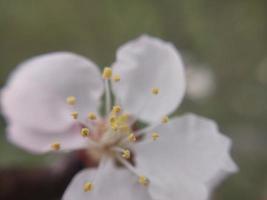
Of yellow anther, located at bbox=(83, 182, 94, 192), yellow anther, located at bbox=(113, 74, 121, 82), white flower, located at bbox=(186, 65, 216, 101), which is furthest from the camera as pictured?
white flower, located at bbox=(186, 65, 216, 101)

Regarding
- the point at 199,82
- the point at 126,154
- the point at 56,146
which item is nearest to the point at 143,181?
the point at 126,154

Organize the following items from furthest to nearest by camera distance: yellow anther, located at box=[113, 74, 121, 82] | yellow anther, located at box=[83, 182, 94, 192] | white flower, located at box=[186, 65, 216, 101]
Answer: white flower, located at box=[186, 65, 216, 101] → yellow anther, located at box=[113, 74, 121, 82] → yellow anther, located at box=[83, 182, 94, 192]

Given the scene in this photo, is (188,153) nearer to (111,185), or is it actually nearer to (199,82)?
(111,185)

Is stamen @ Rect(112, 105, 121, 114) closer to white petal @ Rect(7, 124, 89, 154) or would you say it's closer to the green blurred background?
white petal @ Rect(7, 124, 89, 154)

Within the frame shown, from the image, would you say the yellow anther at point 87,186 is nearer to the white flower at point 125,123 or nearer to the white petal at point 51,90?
the white flower at point 125,123

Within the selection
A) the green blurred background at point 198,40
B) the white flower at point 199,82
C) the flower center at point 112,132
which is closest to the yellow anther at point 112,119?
the flower center at point 112,132

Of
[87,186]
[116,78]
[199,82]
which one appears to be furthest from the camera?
[199,82]

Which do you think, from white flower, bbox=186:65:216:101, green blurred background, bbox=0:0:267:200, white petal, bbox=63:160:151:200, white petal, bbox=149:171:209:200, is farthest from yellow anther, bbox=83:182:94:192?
white flower, bbox=186:65:216:101
